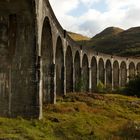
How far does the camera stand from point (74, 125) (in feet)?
68.3

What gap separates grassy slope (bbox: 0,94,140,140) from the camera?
18219mm

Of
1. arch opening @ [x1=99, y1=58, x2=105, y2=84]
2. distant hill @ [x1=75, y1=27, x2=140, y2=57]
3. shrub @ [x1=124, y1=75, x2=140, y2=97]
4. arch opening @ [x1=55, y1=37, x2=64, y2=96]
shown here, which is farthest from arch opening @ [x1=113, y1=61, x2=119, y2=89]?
distant hill @ [x1=75, y1=27, x2=140, y2=57]

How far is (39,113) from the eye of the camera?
72.2 ft

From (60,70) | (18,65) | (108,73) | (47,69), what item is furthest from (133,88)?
(18,65)

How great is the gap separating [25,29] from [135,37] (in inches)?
4324

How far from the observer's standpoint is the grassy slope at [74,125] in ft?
59.8

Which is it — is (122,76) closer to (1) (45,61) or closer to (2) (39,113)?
(1) (45,61)

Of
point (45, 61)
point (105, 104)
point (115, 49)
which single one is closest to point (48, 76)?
point (45, 61)

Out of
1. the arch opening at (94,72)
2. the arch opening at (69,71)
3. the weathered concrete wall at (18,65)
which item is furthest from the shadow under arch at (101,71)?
the weathered concrete wall at (18,65)

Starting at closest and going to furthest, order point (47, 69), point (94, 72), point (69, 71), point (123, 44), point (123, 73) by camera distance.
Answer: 1. point (47, 69)
2. point (69, 71)
3. point (94, 72)
4. point (123, 73)
5. point (123, 44)

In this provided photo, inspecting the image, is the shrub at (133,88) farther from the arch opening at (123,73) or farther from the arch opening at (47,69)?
the arch opening at (123,73)

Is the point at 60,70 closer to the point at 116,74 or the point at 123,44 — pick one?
the point at 116,74

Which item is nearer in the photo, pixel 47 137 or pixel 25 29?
pixel 47 137

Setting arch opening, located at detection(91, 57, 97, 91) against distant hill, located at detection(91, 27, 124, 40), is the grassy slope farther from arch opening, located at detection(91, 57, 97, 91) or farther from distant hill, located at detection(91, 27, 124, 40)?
distant hill, located at detection(91, 27, 124, 40)
